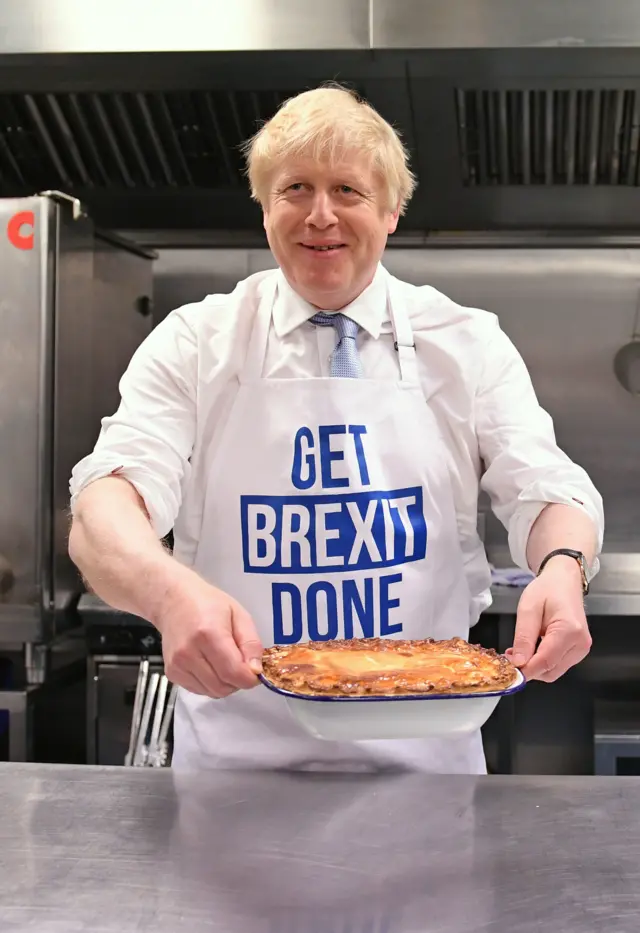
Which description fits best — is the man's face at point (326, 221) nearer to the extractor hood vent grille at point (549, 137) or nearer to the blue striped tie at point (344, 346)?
the blue striped tie at point (344, 346)

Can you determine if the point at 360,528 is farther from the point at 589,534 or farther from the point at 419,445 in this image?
the point at 589,534

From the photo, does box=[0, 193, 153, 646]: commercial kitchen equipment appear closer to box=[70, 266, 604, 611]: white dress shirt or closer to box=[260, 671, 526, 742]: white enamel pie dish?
box=[70, 266, 604, 611]: white dress shirt

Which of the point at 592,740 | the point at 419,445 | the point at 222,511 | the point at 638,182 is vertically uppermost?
the point at 638,182

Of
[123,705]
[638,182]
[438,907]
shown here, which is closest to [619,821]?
[438,907]

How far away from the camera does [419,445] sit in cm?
160

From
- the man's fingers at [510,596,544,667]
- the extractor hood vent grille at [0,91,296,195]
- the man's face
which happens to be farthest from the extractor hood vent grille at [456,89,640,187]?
the man's fingers at [510,596,544,667]

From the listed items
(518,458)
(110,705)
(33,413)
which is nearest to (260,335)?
(518,458)

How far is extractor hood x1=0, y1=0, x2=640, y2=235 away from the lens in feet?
7.70

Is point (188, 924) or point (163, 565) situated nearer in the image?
point (188, 924)

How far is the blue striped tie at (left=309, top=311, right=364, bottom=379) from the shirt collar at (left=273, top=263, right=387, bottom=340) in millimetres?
12

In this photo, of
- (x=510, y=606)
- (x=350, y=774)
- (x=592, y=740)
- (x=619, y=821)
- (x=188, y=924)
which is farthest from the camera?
(x=592, y=740)

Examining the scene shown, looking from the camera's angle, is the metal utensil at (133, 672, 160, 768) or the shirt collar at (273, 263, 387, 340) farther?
the metal utensil at (133, 672, 160, 768)

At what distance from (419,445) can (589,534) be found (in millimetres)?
329

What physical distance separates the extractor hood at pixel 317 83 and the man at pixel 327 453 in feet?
3.13
